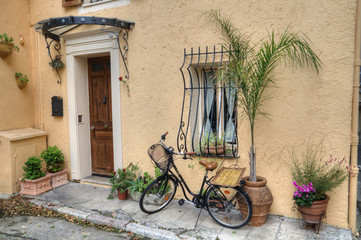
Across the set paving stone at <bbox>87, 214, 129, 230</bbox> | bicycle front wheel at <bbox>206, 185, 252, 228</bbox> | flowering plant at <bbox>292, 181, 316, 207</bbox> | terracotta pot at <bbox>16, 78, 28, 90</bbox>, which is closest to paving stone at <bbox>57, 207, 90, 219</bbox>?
paving stone at <bbox>87, 214, 129, 230</bbox>

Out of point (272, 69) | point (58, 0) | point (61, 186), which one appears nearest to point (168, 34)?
point (272, 69)

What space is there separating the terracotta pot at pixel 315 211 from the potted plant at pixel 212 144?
1441mm

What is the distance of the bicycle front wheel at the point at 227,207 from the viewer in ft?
12.0

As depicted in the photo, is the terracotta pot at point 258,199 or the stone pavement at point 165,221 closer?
the stone pavement at point 165,221

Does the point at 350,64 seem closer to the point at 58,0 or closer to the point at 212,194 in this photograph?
the point at 212,194

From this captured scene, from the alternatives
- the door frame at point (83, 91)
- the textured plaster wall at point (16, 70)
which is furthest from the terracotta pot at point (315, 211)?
the textured plaster wall at point (16, 70)

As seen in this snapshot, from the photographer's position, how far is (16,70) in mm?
5664

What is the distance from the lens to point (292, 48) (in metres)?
3.92

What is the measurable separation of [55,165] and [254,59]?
4382mm

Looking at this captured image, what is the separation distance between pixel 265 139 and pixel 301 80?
0.99 meters

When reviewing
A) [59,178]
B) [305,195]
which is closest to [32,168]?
[59,178]

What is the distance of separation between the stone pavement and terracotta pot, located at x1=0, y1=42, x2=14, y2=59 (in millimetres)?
2792

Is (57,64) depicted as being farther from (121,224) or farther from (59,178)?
(121,224)

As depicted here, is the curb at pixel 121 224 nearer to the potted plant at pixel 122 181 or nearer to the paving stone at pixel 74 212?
the paving stone at pixel 74 212
